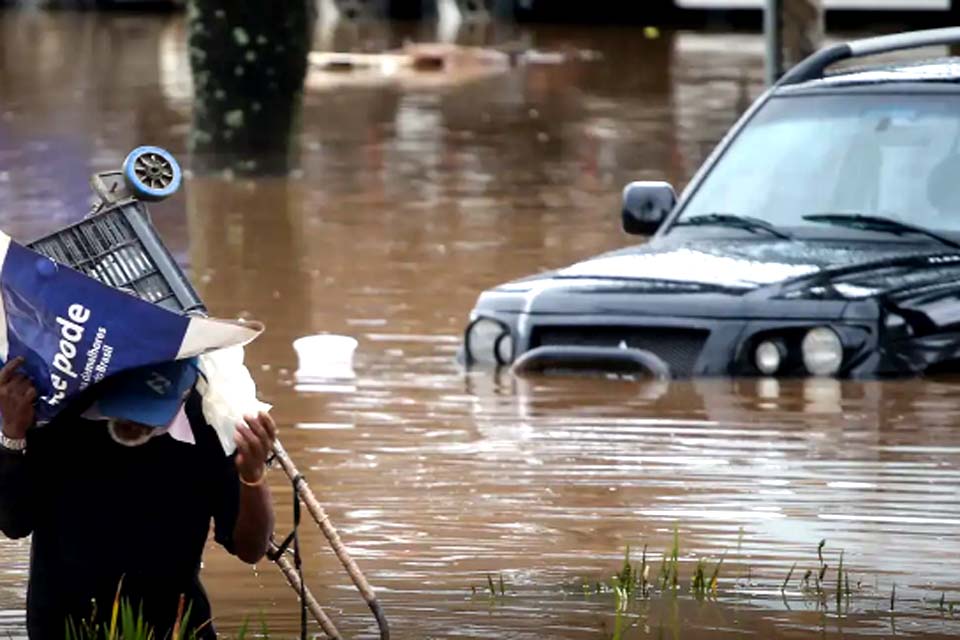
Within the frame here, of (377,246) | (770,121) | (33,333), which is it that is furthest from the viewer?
(377,246)

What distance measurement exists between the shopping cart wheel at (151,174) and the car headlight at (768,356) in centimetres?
513

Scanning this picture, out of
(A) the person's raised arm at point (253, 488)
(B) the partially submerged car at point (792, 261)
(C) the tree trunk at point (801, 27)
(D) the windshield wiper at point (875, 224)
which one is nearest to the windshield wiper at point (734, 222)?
(B) the partially submerged car at point (792, 261)

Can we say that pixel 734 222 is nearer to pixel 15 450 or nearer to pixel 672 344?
pixel 672 344

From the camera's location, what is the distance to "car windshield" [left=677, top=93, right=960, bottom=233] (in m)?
11.1

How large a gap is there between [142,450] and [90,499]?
0.45ft

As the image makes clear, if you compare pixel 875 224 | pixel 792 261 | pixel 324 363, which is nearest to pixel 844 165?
pixel 875 224

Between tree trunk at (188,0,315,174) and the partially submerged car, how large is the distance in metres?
9.70

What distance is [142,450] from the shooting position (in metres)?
5.55

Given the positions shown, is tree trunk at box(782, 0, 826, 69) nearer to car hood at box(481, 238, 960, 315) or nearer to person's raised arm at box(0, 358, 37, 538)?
car hood at box(481, 238, 960, 315)

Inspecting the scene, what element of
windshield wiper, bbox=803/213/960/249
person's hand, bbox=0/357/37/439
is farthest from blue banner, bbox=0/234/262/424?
windshield wiper, bbox=803/213/960/249

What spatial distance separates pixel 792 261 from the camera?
10711 mm

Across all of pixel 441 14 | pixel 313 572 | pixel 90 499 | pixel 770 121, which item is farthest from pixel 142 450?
pixel 441 14

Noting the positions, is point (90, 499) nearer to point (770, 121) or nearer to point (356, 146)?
point (770, 121)

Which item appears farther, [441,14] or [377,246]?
[441,14]
